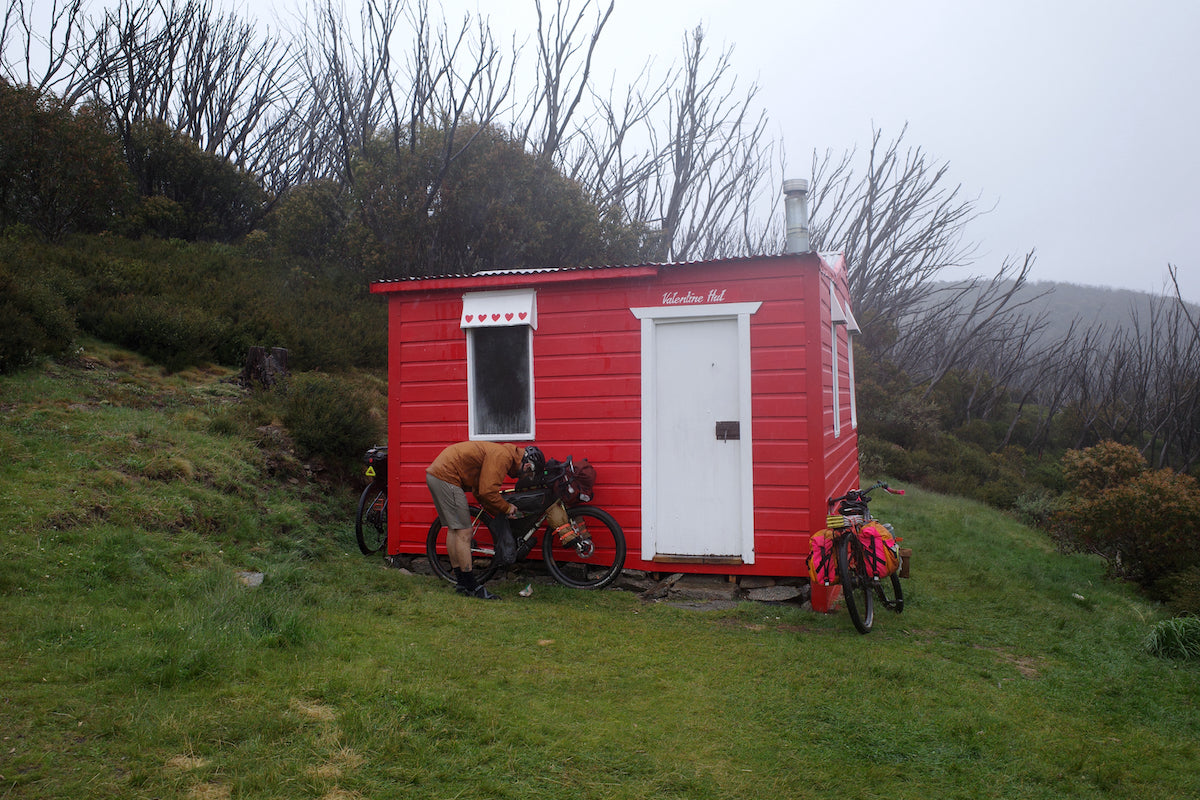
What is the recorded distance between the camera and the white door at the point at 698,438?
676cm

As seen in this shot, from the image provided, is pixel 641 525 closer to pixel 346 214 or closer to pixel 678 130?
pixel 346 214

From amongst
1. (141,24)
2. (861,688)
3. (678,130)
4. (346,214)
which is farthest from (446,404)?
(141,24)

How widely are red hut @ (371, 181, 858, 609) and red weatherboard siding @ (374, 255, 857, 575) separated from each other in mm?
13

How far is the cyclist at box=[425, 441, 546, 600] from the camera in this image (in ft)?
21.3

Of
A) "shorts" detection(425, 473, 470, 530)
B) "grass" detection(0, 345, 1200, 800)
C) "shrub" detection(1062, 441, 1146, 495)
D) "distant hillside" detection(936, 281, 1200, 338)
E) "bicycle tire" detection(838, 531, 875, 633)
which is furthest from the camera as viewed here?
"distant hillside" detection(936, 281, 1200, 338)

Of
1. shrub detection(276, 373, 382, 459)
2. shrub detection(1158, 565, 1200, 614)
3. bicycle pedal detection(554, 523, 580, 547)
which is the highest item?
shrub detection(276, 373, 382, 459)

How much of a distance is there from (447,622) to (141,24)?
85.1 ft

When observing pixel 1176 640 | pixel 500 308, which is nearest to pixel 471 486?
pixel 500 308

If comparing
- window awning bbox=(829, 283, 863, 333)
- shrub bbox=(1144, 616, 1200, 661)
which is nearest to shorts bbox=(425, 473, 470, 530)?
window awning bbox=(829, 283, 863, 333)

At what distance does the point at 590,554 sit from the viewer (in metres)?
7.00

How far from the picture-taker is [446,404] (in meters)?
7.56

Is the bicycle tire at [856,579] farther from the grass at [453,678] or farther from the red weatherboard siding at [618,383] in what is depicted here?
the red weatherboard siding at [618,383]

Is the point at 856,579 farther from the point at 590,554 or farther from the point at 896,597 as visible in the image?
the point at 590,554

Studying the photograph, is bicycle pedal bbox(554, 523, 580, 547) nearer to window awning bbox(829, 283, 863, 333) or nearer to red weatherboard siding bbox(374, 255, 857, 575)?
red weatherboard siding bbox(374, 255, 857, 575)
